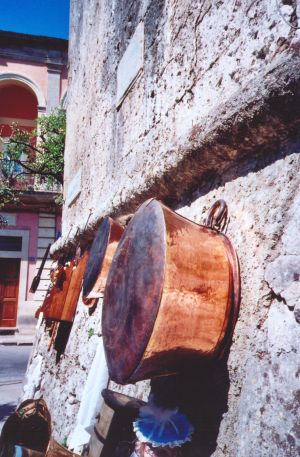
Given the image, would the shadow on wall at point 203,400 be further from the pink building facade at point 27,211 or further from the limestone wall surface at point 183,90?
the pink building facade at point 27,211

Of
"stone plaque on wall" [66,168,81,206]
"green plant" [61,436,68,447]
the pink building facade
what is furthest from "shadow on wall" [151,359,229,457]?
the pink building facade

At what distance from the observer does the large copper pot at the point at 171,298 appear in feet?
3.21

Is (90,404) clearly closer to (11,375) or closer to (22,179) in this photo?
(11,375)

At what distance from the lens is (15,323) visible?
13.9 meters

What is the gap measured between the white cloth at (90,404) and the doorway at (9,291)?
12.8 m

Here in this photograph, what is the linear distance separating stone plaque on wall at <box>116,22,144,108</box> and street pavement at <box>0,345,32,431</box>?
3389mm

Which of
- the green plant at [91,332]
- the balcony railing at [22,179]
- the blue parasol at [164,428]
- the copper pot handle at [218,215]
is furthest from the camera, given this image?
the balcony railing at [22,179]

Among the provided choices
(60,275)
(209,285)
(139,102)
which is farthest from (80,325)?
(209,285)

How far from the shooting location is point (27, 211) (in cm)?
1432

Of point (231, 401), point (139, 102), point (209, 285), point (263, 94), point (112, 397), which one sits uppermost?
point (139, 102)

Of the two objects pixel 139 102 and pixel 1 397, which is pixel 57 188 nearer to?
pixel 1 397

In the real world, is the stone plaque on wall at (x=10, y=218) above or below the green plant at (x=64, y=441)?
above

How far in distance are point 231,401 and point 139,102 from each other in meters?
1.72

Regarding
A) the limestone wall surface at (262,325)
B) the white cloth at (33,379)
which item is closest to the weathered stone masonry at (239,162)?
the limestone wall surface at (262,325)
